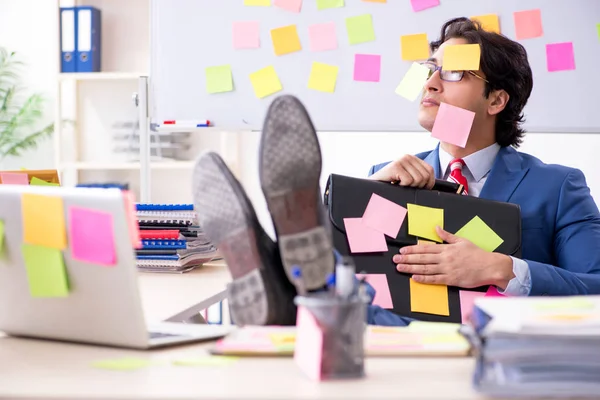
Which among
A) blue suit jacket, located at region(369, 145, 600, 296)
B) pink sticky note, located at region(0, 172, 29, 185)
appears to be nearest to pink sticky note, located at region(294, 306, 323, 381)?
blue suit jacket, located at region(369, 145, 600, 296)

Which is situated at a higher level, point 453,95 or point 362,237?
point 453,95

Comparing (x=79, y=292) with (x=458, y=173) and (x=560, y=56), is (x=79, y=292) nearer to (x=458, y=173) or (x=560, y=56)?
(x=458, y=173)

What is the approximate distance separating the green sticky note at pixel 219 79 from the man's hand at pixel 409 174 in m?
1.04

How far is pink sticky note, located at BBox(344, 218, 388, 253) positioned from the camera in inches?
64.9

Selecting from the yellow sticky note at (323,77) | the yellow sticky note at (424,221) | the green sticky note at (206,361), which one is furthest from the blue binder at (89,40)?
the green sticky note at (206,361)

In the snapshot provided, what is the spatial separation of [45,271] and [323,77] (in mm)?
1695

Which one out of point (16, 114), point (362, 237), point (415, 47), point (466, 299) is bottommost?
point (466, 299)

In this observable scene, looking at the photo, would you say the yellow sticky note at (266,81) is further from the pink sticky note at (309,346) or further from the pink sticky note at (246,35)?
the pink sticky note at (309,346)

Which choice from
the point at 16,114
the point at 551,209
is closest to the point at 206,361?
the point at 551,209

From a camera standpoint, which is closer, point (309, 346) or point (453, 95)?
point (309, 346)

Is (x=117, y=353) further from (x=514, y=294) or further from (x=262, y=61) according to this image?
(x=262, y=61)

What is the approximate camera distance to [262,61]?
2627 mm

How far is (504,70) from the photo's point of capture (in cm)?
211

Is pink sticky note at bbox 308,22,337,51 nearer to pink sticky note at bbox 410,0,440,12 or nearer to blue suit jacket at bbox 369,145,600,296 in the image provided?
pink sticky note at bbox 410,0,440,12
